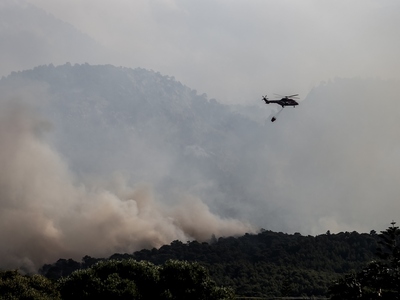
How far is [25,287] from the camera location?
70.9 metres

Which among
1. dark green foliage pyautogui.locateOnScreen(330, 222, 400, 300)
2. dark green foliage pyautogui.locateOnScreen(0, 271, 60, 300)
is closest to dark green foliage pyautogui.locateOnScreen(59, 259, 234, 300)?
dark green foliage pyautogui.locateOnScreen(0, 271, 60, 300)

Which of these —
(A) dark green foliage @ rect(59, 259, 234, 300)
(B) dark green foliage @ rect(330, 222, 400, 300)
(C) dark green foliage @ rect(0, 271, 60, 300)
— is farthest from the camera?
(B) dark green foliage @ rect(330, 222, 400, 300)

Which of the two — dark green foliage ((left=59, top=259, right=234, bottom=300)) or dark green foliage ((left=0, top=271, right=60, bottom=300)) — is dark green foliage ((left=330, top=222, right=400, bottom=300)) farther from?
dark green foliage ((left=0, top=271, right=60, bottom=300))

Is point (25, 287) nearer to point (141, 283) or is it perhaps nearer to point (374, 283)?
point (141, 283)

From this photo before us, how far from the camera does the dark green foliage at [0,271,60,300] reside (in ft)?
229

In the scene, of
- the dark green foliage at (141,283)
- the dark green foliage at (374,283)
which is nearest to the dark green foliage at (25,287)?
the dark green foliage at (141,283)

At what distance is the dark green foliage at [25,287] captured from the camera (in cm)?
6988

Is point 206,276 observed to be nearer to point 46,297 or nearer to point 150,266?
point 150,266

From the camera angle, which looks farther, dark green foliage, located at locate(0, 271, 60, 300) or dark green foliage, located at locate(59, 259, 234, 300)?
dark green foliage, located at locate(59, 259, 234, 300)

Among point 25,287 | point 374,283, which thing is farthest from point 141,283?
point 374,283

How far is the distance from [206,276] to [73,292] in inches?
774

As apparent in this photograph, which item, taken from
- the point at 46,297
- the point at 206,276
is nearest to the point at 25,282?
the point at 46,297

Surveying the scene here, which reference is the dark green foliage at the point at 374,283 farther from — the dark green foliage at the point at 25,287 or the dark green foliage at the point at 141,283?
the dark green foliage at the point at 25,287

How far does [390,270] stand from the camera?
9081 cm
